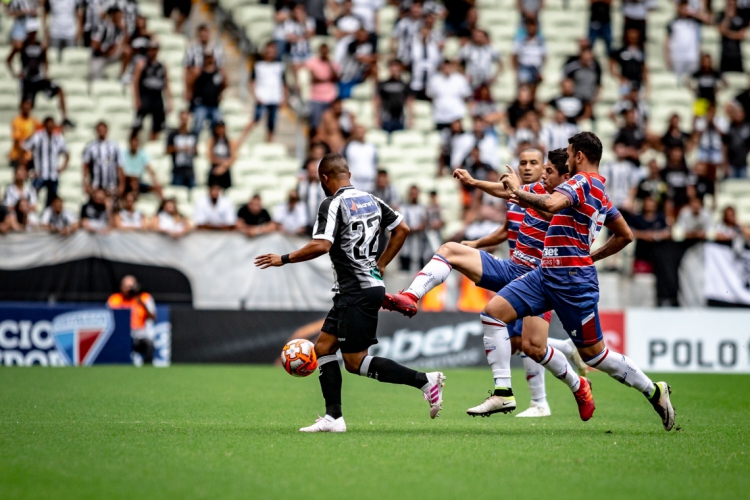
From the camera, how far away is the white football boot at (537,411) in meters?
10.5

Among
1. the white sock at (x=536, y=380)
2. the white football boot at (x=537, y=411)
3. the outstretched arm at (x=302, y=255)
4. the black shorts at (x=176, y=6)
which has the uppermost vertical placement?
the black shorts at (x=176, y=6)

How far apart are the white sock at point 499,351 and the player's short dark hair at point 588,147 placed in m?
1.67

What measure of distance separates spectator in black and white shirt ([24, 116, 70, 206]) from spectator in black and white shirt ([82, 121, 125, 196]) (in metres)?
0.64

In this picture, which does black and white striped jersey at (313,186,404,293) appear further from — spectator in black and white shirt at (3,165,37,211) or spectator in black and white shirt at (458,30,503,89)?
spectator in black and white shirt at (458,30,503,89)

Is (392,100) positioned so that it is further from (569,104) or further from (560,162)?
(560,162)

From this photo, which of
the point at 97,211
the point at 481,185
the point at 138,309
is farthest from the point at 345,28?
the point at 481,185

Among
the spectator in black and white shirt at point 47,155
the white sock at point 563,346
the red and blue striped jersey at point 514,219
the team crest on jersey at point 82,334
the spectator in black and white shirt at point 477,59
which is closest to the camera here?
the red and blue striped jersey at point 514,219

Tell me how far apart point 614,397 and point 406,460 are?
21.9 ft

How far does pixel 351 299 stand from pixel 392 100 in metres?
13.4

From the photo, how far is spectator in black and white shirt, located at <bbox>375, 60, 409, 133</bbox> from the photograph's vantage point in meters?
21.2

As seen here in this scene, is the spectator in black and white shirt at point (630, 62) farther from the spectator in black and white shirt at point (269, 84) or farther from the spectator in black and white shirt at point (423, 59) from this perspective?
the spectator in black and white shirt at point (269, 84)

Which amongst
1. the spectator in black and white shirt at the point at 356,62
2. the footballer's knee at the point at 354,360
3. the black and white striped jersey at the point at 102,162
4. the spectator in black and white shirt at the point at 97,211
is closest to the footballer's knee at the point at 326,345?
the footballer's knee at the point at 354,360

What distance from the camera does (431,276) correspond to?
31.0 feet

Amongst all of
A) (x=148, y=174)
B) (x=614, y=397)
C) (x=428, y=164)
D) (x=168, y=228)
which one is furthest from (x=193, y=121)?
(x=614, y=397)
